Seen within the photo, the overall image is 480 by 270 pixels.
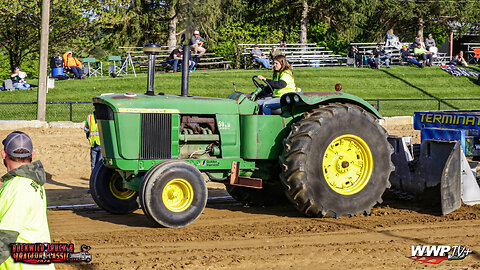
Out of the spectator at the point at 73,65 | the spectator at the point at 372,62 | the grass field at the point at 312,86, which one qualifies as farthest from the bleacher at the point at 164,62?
the spectator at the point at 372,62

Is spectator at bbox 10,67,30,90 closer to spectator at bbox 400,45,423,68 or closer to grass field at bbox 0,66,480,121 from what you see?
grass field at bbox 0,66,480,121

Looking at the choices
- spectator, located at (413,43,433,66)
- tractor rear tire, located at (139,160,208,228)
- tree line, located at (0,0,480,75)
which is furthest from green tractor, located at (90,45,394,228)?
spectator, located at (413,43,433,66)

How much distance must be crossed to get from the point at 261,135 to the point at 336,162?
1.00 metres

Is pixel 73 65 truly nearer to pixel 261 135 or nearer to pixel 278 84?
pixel 278 84

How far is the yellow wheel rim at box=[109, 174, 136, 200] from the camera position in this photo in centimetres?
839

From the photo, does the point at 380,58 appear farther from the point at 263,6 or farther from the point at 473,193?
the point at 473,193

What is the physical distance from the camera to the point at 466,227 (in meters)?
7.39

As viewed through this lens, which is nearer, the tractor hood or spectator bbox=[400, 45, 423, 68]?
the tractor hood

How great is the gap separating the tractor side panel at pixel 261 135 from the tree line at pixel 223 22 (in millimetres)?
17058

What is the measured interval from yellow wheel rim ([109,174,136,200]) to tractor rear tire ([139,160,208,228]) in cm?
134

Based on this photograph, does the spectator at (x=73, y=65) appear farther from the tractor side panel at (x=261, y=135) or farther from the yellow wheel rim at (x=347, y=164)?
the yellow wheel rim at (x=347, y=164)

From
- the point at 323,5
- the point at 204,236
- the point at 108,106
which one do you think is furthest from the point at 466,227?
the point at 323,5

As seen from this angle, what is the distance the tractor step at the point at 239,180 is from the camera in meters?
7.93

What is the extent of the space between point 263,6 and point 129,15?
30.4 feet
